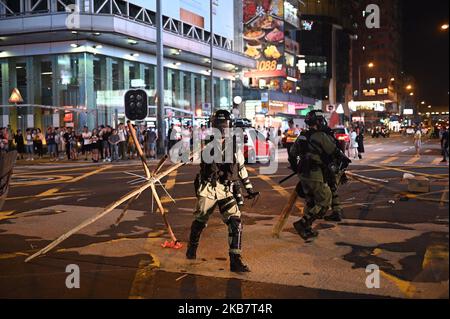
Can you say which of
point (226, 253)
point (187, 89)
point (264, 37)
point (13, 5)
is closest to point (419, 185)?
point (226, 253)

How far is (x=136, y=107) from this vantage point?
19.2 meters

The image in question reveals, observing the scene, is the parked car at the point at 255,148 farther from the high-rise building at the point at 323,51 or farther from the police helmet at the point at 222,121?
the high-rise building at the point at 323,51

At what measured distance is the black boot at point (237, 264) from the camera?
244 inches

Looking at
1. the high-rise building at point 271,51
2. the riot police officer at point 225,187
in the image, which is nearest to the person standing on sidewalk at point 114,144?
the riot police officer at point 225,187

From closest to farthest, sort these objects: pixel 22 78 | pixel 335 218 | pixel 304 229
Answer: pixel 304 229
pixel 335 218
pixel 22 78

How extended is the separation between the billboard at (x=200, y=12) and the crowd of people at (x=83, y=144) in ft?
41.2

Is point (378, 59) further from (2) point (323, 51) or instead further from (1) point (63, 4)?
(1) point (63, 4)

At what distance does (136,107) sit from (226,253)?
12.9 meters

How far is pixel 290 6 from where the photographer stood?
7038cm

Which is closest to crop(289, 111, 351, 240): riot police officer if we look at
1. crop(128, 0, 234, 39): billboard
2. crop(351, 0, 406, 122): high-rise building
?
crop(128, 0, 234, 39): billboard

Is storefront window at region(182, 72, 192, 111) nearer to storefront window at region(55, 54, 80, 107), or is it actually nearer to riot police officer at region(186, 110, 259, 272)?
storefront window at region(55, 54, 80, 107)

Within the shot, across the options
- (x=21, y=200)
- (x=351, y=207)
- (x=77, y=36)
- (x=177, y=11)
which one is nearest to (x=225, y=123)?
(x=351, y=207)

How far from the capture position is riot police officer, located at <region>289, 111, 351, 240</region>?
750 centimetres
